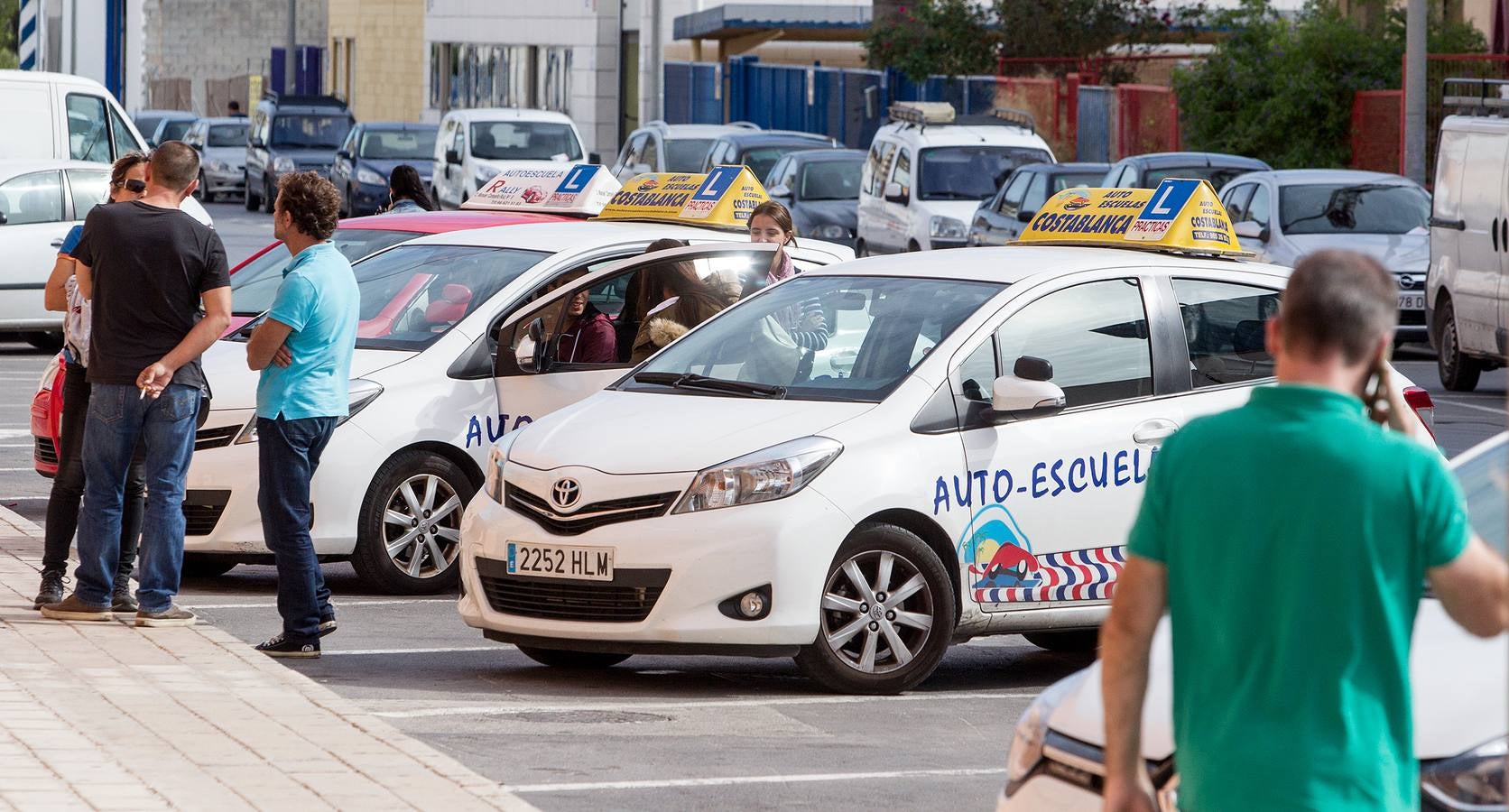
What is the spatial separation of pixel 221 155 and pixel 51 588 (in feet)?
141

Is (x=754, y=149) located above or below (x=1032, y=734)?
above

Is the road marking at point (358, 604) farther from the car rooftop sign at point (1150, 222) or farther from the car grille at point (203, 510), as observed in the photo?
the car rooftop sign at point (1150, 222)

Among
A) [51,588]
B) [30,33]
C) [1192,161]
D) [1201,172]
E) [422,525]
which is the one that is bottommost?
[51,588]

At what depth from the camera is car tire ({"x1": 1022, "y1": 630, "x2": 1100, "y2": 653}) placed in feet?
30.0

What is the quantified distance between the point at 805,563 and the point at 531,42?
5761 centimetres

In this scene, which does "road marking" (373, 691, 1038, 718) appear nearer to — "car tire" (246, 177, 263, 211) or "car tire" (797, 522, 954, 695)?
"car tire" (797, 522, 954, 695)

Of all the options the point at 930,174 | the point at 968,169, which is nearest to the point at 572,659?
the point at 930,174

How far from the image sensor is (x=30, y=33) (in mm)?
22719

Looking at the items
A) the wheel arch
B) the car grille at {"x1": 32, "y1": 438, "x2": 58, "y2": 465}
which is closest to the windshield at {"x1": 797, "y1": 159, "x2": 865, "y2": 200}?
the car grille at {"x1": 32, "y1": 438, "x2": 58, "y2": 465}

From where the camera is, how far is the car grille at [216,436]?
9.80 m

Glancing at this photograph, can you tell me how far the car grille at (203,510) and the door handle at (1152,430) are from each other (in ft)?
12.1

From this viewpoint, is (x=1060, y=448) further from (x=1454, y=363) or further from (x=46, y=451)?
(x=1454, y=363)

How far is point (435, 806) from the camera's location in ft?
19.5

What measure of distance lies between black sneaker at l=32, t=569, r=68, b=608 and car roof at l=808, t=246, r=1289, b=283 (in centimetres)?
303
